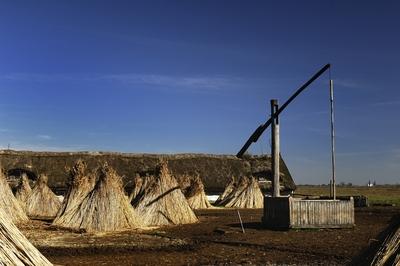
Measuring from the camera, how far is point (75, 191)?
74.0 ft

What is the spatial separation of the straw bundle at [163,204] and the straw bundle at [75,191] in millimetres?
2392

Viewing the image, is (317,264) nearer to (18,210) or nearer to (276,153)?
(276,153)

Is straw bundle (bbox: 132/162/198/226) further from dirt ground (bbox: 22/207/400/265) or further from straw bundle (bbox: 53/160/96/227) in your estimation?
straw bundle (bbox: 53/160/96/227)

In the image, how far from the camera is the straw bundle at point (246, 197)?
39.1 m

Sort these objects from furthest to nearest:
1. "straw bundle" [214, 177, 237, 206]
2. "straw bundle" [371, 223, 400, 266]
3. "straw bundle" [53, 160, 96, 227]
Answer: "straw bundle" [214, 177, 237, 206] → "straw bundle" [53, 160, 96, 227] → "straw bundle" [371, 223, 400, 266]

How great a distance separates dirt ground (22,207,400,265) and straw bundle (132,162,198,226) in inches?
90.2

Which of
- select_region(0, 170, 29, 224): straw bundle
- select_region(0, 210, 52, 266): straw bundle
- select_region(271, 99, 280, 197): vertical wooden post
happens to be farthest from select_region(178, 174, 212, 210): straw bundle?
select_region(0, 210, 52, 266): straw bundle

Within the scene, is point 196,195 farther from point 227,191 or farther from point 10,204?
point 10,204

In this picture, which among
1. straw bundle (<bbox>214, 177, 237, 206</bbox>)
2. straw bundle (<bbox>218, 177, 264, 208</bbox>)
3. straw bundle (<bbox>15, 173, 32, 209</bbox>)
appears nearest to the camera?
straw bundle (<bbox>15, 173, 32, 209</bbox>)

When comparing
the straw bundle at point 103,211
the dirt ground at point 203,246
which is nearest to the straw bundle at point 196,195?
the dirt ground at point 203,246

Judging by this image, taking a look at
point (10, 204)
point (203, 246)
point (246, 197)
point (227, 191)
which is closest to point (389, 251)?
point (203, 246)

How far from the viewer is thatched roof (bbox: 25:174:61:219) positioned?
2927 cm

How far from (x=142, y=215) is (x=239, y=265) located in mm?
12045

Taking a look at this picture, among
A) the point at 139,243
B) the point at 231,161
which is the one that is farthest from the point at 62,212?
the point at 231,161
